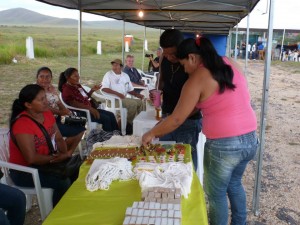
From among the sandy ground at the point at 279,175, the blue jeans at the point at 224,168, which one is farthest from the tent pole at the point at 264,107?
the blue jeans at the point at 224,168

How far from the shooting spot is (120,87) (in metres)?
5.77

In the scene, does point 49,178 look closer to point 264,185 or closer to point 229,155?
point 229,155

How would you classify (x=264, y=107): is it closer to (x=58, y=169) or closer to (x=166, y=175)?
(x=166, y=175)

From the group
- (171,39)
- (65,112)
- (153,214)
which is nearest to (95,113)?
(65,112)

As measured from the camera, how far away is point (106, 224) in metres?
1.39

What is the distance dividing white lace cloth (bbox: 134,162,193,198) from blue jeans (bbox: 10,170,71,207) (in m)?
0.88

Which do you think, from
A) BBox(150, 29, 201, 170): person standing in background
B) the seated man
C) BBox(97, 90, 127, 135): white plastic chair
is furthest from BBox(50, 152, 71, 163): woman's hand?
the seated man

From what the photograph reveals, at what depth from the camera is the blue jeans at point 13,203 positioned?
222 centimetres

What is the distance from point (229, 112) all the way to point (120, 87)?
12.9 ft

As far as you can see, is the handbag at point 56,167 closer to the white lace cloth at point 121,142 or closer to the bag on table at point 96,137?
the white lace cloth at point 121,142

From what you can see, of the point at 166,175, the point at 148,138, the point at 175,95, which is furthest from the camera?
the point at 175,95

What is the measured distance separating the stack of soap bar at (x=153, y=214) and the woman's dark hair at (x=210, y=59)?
31.1 inches

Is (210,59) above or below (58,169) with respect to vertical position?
above

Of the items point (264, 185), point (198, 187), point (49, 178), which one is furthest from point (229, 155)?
point (264, 185)
